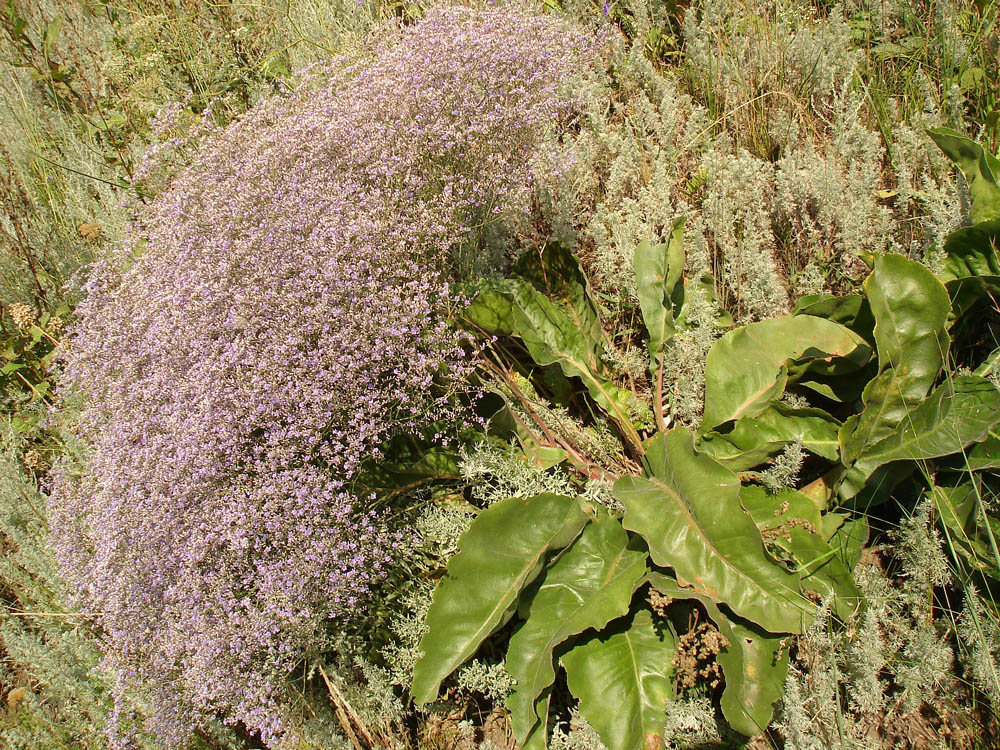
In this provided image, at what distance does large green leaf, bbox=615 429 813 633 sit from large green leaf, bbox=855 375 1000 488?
50cm

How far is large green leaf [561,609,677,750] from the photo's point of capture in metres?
A: 1.96

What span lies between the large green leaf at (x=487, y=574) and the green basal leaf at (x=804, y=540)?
0.57 m

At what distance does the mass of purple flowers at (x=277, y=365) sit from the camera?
6.63 feet

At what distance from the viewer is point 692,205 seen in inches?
127

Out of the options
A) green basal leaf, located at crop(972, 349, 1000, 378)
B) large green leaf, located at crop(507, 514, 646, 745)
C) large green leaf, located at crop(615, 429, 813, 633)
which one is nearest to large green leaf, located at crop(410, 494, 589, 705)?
large green leaf, located at crop(507, 514, 646, 745)

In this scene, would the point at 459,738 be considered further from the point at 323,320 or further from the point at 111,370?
the point at 111,370

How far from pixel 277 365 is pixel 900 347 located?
1.95 metres

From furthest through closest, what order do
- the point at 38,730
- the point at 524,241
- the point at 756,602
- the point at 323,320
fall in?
the point at 524,241 → the point at 38,730 → the point at 323,320 → the point at 756,602

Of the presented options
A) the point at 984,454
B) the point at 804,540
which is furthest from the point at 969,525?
the point at 804,540

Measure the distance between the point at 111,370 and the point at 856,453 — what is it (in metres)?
2.57

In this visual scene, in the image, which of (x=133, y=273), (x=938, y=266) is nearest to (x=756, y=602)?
(x=938, y=266)

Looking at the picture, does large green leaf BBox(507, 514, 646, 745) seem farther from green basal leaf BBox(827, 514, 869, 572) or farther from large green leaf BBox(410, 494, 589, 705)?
green basal leaf BBox(827, 514, 869, 572)

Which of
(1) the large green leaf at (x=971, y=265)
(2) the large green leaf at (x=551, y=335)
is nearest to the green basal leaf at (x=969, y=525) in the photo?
(1) the large green leaf at (x=971, y=265)

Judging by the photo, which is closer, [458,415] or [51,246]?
[458,415]
